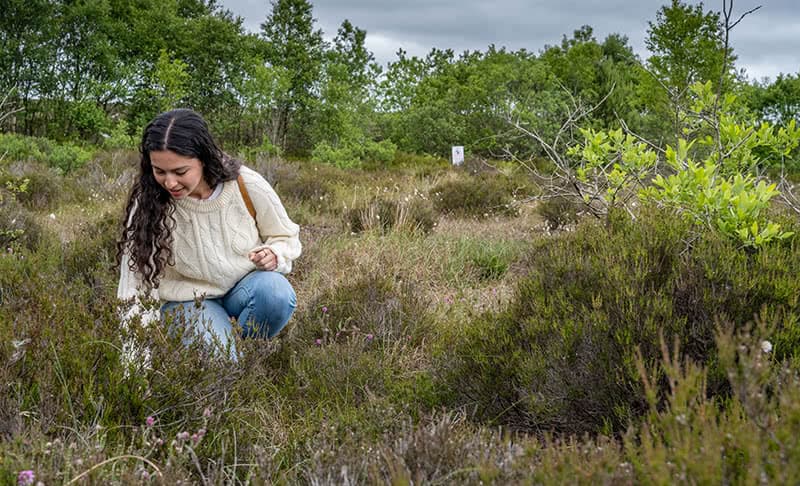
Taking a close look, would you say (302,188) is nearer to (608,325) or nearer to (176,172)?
(176,172)

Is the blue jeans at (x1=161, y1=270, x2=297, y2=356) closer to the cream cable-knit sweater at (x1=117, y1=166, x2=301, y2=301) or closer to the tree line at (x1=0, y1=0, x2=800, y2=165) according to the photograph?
the cream cable-knit sweater at (x1=117, y1=166, x2=301, y2=301)

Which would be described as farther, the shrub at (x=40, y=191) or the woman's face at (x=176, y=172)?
the shrub at (x=40, y=191)

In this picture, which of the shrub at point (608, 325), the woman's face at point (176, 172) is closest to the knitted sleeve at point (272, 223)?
the woman's face at point (176, 172)

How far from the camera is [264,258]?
313 centimetres

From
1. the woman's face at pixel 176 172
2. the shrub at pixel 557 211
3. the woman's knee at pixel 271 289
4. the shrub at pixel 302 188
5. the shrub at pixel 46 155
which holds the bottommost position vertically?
the woman's knee at pixel 271 289

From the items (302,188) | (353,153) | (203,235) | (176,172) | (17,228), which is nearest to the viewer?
(176,172)

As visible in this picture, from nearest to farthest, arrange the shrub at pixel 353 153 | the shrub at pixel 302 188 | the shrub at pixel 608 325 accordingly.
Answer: the shrub at pixel 608 325, the shrub at pixel 302 188, the shrub at pixel 353 153

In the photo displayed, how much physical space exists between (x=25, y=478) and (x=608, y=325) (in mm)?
1796

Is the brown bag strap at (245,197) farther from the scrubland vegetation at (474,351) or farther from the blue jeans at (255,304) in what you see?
the scrubland vegetation at (474,351)

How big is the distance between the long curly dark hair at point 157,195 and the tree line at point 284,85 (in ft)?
48.9

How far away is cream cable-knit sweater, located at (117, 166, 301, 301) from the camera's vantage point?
3127 millimetres

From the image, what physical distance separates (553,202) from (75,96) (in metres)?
22.5

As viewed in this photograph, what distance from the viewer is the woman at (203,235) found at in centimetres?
290

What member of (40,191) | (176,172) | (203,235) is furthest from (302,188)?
(176,172)
